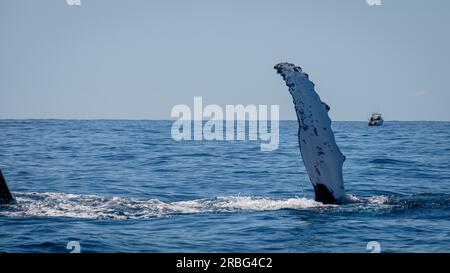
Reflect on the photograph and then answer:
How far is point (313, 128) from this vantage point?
31.9 ft

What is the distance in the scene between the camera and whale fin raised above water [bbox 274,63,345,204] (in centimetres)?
971

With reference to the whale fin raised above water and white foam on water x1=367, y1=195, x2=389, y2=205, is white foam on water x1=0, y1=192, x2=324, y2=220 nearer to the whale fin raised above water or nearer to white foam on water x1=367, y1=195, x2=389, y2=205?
the whale fin raised above water

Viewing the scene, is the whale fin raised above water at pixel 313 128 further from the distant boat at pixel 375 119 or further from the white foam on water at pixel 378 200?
the distant boat at pixel 375 119

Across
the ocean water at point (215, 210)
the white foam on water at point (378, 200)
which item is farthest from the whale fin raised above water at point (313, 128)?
the white foam on water at point (378, 200)

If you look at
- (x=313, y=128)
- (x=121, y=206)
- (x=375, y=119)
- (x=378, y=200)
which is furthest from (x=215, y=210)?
(x=375, y=119)

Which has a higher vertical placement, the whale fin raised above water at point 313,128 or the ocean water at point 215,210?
the whale fin raised above water at point 313,128

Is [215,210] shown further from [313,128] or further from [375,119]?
[375,119]

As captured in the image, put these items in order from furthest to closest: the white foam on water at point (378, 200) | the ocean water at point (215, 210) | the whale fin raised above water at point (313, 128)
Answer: the white foam on water at point (378, 200) → the whale fin raised above water at point (313, 128) → the ocean water at point (215, 210)

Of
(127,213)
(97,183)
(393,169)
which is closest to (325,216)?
(127,213)

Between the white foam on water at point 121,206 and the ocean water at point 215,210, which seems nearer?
the ocean water at point 215,210

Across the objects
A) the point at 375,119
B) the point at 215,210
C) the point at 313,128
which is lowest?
the point at 215,210

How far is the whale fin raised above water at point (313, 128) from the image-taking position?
9.71 m

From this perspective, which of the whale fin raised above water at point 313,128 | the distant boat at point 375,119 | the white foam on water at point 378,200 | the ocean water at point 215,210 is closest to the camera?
the ocean water at point 215,210

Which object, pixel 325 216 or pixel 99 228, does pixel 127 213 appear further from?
pixel 325 216
